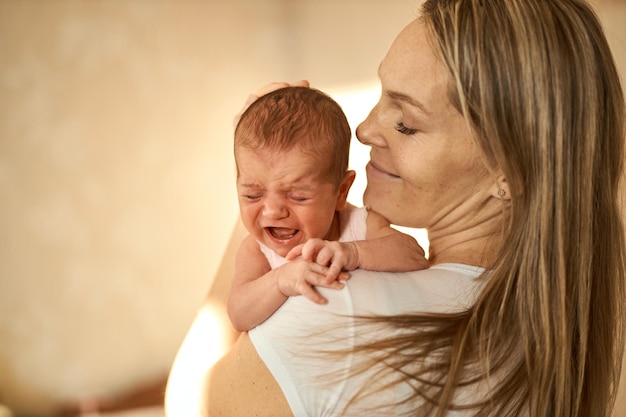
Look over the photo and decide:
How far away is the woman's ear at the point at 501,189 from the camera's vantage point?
137 cm

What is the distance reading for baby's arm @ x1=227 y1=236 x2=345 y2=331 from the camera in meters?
1.23

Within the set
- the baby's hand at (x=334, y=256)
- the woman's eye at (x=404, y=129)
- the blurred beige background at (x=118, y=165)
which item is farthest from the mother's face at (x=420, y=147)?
the blurred beige background at (x=118, y=165)

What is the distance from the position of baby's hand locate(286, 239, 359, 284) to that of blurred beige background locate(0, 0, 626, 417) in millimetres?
2116

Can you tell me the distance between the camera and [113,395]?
3.96m

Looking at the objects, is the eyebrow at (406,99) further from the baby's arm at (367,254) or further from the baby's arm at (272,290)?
the baby's arm at (272,290)

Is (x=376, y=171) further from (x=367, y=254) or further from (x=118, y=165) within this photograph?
(x=118, y=165)

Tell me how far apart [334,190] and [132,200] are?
2594mm

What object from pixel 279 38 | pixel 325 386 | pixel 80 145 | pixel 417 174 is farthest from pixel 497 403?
pixel 279 38

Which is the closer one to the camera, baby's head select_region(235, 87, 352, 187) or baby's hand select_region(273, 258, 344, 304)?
baby's hand select_region(273, 258, 344, 304)

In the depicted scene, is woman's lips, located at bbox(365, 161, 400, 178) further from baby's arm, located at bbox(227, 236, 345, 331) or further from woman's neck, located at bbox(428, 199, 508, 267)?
baby's arm, located at bbox(227, 236, 345, 331)

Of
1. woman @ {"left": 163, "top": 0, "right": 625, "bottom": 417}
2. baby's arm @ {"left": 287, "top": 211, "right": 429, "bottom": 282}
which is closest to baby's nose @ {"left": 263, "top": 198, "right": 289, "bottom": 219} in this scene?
baby's arm @ {"left": 287, "top": 211, "right": 429, "bottom": 282}

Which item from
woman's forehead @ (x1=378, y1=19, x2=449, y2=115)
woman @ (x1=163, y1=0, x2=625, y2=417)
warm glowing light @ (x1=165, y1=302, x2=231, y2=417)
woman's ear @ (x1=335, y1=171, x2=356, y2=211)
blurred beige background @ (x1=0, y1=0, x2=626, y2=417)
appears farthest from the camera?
blurred beige background @ (x1=0, y1=0, x2=626, y2=417)

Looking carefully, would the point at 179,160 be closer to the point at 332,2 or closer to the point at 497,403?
the point at 332,2

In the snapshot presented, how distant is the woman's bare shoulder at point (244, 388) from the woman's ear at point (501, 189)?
1.62 feet
